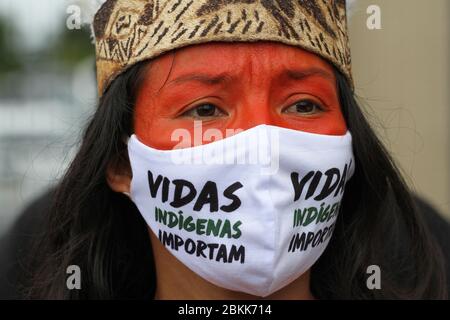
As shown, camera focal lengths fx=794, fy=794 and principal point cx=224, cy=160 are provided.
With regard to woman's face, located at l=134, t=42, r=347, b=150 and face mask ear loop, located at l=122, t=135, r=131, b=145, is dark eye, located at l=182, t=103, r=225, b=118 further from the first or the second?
face mask ear loop, located at l=122, t=135, r=131, b=145

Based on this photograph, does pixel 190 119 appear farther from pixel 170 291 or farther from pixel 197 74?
pixel 170 291

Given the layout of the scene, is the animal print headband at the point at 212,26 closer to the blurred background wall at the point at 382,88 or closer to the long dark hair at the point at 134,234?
the long dark hair at the point at 134,234

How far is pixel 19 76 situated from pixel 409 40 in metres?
2.87

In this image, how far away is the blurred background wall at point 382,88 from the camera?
17.2ft

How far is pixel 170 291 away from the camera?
2.66 metres

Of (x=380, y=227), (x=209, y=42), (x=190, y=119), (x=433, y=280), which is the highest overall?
(x=209, y=42)

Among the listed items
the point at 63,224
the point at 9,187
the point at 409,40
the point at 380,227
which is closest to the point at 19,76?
the point at 9,187

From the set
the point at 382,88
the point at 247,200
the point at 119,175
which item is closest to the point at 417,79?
the point at 382,88

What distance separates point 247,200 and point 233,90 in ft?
1.09

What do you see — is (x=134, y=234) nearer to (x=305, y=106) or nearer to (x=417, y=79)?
(x=305, y=106)

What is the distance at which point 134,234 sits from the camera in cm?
290

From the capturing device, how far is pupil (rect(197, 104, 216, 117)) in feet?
7.91

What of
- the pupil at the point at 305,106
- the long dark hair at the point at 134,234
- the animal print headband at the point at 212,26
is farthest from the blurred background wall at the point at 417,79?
the pupil at the point at 305,106

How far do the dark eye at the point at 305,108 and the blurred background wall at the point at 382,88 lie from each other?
8.44 ft
